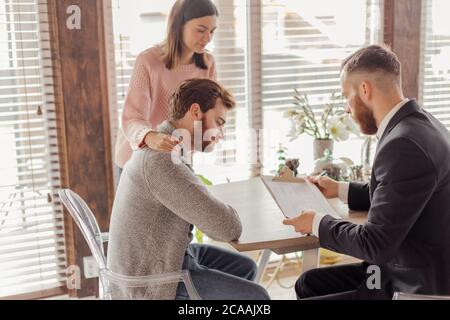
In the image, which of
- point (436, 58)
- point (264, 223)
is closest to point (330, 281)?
point (264, 223)

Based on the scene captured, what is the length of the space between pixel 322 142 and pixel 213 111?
1106mm

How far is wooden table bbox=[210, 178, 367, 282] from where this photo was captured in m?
1.83

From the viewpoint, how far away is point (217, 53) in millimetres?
3049

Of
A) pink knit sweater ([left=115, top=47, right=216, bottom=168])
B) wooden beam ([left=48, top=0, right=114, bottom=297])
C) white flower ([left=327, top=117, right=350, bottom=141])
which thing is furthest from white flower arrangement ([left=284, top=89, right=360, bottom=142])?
wooden beam ([left=48, top=0, right=114, bottom=297])

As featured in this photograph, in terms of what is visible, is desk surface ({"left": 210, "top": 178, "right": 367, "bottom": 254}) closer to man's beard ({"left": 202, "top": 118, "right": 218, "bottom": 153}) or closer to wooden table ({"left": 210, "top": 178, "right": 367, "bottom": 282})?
wooden table ({"left": 210, "top": 178, "right": 367, "bottom": 282})

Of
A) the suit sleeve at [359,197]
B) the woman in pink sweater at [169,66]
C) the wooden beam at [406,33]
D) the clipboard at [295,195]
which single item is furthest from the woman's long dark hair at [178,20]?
the wooden beam at [406,33]

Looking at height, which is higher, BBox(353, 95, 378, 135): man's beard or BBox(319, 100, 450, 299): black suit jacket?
BBox(353, 95, 378, 135): man's beard

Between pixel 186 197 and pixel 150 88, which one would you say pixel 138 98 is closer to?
pixel 150 88

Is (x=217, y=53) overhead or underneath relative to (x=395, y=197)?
overhead

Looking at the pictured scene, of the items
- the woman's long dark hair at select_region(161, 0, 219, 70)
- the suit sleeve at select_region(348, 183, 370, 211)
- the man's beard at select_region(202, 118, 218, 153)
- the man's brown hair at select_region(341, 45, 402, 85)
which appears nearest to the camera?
the man's brown hair at select_region(341, 45, 402, 85)

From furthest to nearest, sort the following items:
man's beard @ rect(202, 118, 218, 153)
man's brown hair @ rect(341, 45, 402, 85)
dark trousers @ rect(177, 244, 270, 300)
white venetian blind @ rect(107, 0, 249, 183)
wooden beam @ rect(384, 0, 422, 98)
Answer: wooden beam @ rect(384, 0, 422, 98) → white venetian blind @ rect(107, 0, 249, 183) → man's beard @ rect(202, 118, 218, 153) → dark trousers @ rect(177, 244, 270, 300) → man's brown hair @ rect(341, 45, 402, 85)

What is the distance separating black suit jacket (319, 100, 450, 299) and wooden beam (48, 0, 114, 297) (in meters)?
1.40

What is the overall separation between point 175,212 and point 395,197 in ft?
2.03
